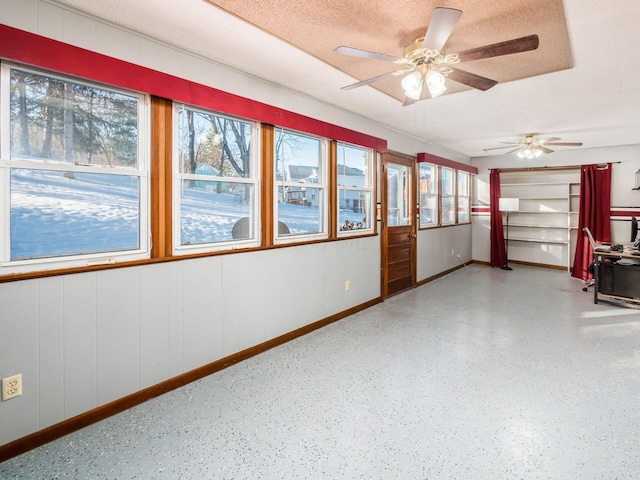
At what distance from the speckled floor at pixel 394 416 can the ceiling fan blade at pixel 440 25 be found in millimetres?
2191

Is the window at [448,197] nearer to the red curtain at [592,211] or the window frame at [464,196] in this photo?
the window frame at [464,196]

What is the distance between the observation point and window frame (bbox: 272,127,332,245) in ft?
10.6

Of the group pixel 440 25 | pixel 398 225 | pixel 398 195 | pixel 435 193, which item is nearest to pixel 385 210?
pixel 398 225

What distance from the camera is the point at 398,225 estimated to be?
5.20 m

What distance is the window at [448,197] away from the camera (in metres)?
6.70

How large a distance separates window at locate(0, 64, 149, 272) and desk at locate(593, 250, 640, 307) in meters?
5.55

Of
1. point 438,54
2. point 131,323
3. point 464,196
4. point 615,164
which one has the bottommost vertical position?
point 131,323

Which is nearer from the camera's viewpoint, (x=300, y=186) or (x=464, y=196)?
(x=300, y=186)

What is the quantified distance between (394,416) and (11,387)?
7.06 feet

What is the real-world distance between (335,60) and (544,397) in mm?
2856

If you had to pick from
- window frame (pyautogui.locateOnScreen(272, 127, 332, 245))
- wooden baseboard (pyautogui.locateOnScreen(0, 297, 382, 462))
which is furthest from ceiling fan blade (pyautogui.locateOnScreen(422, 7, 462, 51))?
wooden baseboard (pyautogui.locateOnScreen(0, 297, 382, 462))

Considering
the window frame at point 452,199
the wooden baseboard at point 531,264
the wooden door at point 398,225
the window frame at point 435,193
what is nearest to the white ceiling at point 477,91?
the wooden door at point 398,225

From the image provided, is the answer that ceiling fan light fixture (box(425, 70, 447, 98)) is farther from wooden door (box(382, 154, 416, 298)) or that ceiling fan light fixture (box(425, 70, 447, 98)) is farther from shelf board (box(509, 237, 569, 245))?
shelf board (box(509, 237, 569, 245))

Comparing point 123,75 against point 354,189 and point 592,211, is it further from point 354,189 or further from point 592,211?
point 592,211
